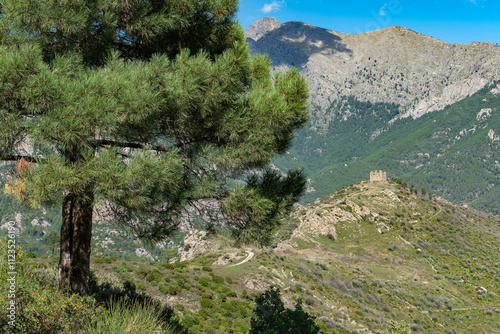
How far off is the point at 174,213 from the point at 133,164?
8.27 feet

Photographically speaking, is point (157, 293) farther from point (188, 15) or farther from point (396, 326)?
point (188, 15)

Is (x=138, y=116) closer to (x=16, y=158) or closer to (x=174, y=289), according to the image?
(x=16, y=158)

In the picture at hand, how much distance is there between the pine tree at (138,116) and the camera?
6.95m

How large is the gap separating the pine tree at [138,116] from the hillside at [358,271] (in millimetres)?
1972

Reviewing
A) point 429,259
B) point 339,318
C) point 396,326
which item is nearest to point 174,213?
point 396,326

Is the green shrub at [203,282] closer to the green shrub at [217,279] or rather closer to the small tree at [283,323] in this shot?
the green shrub at [217,279]

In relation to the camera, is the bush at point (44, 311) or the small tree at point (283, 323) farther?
the small tree at point (283, 323)

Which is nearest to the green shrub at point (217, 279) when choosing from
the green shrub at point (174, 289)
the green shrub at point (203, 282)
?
the green shrub at point (203, 282)

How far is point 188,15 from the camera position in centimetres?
948

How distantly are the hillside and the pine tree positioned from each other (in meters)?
1.97

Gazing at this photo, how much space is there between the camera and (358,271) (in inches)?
1789

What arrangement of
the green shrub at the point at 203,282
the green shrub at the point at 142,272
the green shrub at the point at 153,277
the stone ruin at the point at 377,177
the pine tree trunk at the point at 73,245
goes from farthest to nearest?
the stone ruin at the point at 377,177, the green shrub at the point at 203,282, the green shrub at the point at 142,272, the green shrub at the point at 153,277, the pine tree trunk at the point at 73,245

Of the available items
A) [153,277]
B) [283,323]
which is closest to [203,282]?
[153,277]

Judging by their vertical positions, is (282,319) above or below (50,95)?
below
